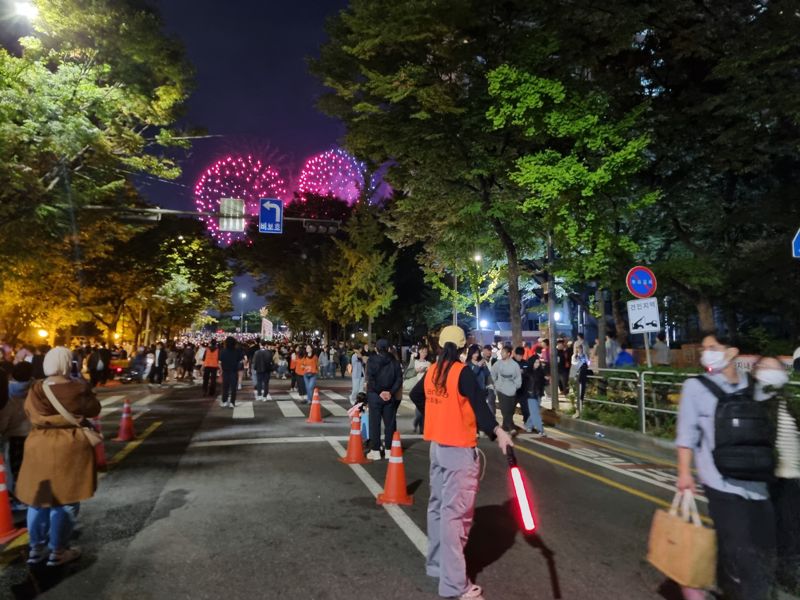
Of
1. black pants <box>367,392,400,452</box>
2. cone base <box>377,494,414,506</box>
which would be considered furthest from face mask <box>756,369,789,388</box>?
black pants <box>367,392,400,452</box>

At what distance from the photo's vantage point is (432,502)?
4230mm

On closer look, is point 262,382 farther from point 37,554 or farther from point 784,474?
point 784,474

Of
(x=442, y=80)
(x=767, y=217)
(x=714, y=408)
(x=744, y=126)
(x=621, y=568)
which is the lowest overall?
(x=621, y=568)

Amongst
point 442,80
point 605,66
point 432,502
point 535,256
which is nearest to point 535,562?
point 432,502

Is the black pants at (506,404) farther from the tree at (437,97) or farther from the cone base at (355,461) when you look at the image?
the tree at (437,97)

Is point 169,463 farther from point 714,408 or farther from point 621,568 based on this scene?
point 714,408

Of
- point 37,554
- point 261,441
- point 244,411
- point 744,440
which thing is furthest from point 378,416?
point 244,411

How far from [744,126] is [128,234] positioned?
934 inches

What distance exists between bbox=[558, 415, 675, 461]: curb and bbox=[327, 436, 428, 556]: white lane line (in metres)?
5.14

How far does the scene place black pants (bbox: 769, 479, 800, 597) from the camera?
145 inches

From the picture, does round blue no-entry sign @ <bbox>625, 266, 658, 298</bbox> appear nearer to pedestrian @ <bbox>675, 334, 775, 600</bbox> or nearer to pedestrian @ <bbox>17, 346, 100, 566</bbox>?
pedestrian @ <bbox>675, 334, 775, 600</bbox>

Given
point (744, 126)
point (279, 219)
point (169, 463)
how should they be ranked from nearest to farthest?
point (169, 463) → point (744, 126) → point (279, 219)

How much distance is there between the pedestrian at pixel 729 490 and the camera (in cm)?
329

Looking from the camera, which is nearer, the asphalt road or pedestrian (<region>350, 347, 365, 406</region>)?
the asphalt road
